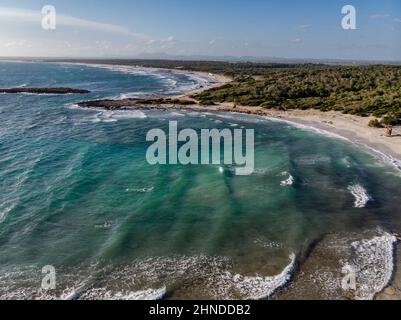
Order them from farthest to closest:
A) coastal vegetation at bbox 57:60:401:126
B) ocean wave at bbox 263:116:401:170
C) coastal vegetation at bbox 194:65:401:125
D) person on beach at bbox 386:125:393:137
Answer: coastal vegetation at bbox 194:65:401:125
coastal vegetation at bbox 57:60:401:126
person on beach at bbox 386:125:393:137
ocean wave at bbox 263:116:401:170

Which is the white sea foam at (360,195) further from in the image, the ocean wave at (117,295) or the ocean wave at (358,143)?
the ocean wave at (117,295)

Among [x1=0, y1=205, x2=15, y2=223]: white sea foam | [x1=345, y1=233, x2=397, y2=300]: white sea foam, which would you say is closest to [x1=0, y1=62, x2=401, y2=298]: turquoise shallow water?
[x1=0, y1=205, x2=15, y2=223]: white sea foam

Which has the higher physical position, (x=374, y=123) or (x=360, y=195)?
(x=374, y=123)

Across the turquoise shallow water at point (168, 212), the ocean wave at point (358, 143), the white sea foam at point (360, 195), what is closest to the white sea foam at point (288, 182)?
the turquoise shallow water at point (168, 212)

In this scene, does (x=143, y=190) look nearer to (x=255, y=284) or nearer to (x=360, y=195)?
(x=255, y=284)

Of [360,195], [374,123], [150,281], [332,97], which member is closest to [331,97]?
[332,97]

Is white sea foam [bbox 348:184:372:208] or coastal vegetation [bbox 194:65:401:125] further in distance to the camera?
coastal vegetation [bbox 194:65:401:125]

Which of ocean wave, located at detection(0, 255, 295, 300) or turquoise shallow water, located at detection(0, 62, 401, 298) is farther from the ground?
turquoise shallow water, located at detection(0, 62, 401, 298)

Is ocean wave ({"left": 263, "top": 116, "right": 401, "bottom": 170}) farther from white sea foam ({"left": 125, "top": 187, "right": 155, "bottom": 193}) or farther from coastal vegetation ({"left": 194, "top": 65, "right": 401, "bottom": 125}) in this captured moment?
white sea foam ({"left": 125, "top": 187, "right": 155, "bottom": 193})
